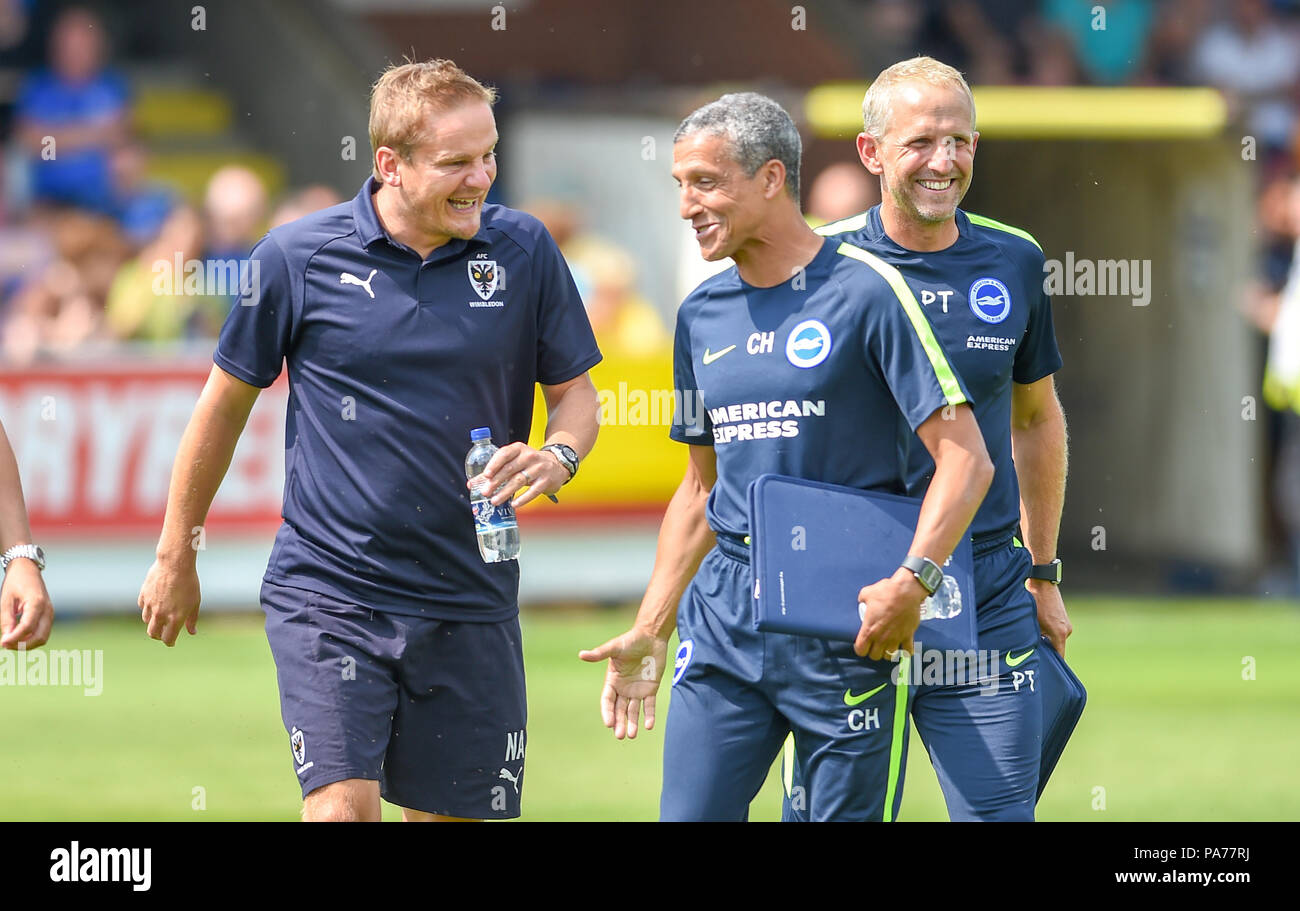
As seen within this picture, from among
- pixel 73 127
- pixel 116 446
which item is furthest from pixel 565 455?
pixel 73 127

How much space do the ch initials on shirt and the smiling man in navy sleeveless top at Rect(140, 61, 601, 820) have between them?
2.25 ft

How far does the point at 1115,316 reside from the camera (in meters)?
17.0

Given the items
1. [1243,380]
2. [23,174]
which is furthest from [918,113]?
[23,174]

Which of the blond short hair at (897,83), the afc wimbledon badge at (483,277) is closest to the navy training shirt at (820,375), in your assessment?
the blond short hair at (897,83)

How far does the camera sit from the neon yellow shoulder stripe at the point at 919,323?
536cm

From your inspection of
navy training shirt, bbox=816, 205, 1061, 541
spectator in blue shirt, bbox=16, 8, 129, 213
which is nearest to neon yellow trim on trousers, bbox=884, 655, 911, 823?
navy training shirt, bbox=816, 205, 1061, 541

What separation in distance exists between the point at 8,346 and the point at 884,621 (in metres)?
9.90

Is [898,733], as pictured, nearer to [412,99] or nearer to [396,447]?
[396,447]

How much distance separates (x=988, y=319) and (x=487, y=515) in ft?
5.12

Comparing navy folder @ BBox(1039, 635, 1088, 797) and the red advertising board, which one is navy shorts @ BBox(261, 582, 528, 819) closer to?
navy folder @ BBox(1039, 635, 1088, 797)

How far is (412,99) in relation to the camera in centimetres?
579

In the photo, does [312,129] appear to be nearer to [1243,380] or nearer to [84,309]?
[84,309]

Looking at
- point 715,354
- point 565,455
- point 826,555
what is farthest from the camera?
point 565,455

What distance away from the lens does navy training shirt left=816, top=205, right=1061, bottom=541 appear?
18.9 ft
